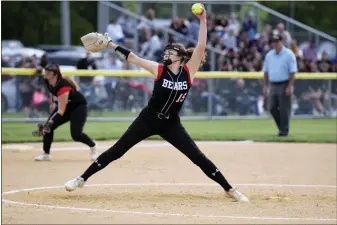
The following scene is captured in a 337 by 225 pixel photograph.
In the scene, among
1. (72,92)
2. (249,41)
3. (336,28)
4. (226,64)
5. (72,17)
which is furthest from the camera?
(336,28)

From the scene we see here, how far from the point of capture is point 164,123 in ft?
34.0

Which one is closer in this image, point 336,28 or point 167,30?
point 167,30

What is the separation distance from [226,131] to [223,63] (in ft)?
19.5

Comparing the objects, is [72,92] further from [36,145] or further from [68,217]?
[68,217]

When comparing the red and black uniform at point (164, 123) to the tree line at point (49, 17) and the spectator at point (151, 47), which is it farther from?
the tree line at point (49, 17)

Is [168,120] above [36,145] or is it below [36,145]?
above

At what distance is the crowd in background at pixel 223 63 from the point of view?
74.8 ft

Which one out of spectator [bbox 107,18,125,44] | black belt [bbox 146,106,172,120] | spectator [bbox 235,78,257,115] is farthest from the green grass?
black belt [bbox 146,106,172,120]

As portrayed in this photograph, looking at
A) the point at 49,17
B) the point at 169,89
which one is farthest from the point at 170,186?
the point at 49,17

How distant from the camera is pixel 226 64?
26000 millimetres

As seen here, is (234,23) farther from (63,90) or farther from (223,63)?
(63,90)

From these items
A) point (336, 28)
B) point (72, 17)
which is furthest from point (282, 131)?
point (336, 28)

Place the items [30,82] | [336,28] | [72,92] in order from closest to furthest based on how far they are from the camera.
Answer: [72,92] → [30,82] → [336,28]

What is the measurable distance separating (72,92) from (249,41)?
571 inches
